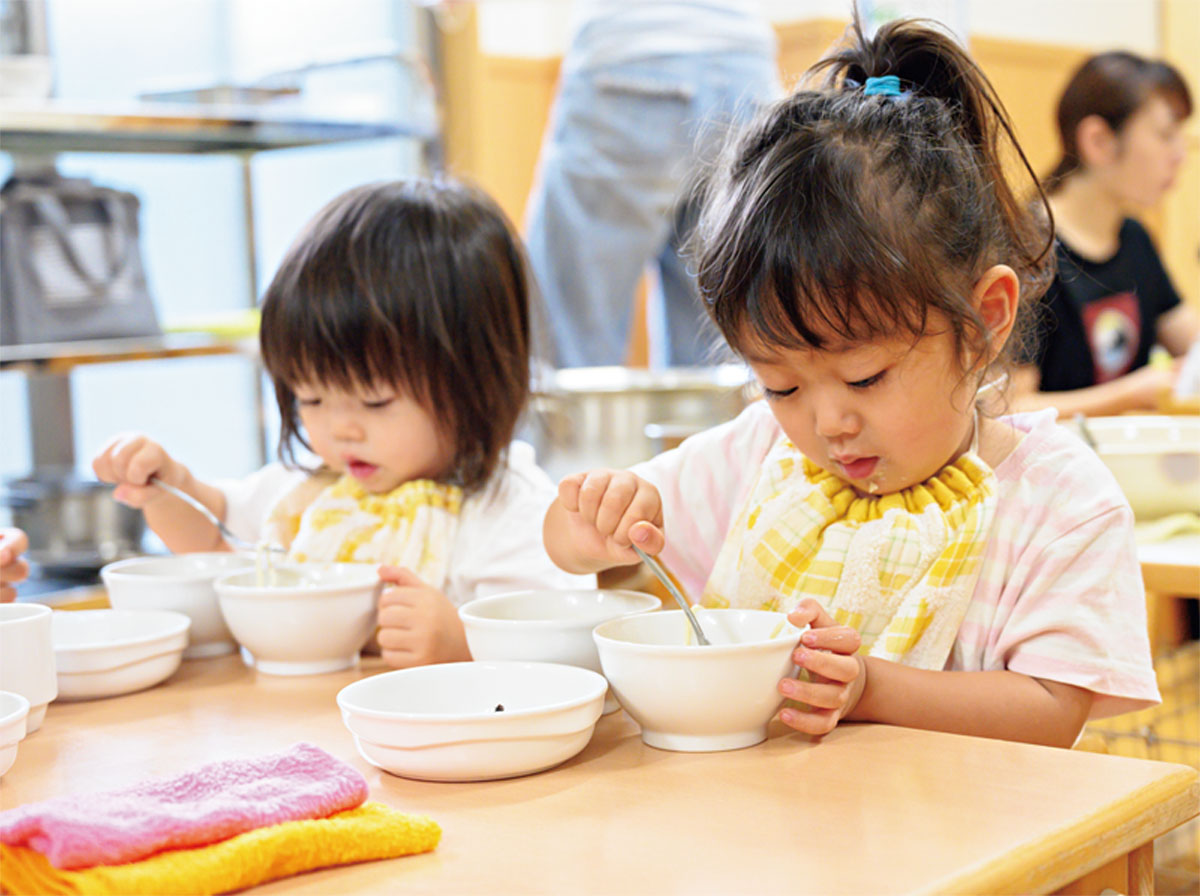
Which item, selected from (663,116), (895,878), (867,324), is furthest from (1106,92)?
(895,878)

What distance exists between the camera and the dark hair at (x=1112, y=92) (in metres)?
2.79

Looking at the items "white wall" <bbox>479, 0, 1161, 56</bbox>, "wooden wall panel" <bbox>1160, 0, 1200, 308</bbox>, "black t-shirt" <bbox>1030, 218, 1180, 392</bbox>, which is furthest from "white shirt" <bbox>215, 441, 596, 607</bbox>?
"wooden wall panel" <bbox>1160, 0, 1200, 308</bbox>

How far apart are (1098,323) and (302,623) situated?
2.12m

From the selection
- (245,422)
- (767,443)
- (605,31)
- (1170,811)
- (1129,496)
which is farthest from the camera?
(245,422)

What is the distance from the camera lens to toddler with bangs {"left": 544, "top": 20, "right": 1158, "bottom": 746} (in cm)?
93

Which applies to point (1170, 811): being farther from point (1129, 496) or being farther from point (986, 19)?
point (986, 19)

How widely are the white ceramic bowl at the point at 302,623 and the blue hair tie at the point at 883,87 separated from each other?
20.3 inches

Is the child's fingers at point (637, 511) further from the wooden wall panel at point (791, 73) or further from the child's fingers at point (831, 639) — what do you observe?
the wooden wall panel at point (791, 73)

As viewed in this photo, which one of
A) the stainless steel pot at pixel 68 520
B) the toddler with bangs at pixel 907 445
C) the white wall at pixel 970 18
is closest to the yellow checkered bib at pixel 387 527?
the toddler with bangs at pixel 907 445

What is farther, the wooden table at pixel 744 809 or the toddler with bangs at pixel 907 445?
the toddler with bangs at pixel 907 445

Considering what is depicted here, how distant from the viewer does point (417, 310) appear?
130cm

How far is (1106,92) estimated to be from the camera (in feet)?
9.18

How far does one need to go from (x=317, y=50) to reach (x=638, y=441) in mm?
1780

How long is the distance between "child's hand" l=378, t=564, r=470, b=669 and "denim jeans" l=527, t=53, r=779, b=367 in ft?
5.54
